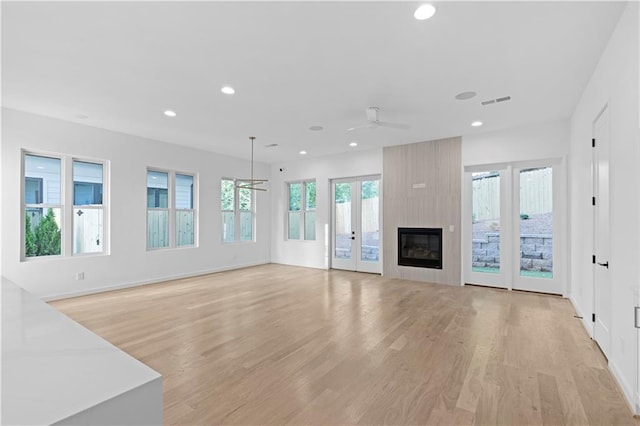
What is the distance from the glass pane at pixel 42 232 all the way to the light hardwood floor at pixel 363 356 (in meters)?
1.00

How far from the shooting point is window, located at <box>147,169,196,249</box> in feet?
21.4

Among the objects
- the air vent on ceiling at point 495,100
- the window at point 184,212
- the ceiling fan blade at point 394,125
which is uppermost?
the air vent on ceiling at point 495,100

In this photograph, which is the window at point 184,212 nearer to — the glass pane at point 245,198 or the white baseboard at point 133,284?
the white baseboard at point 133,284

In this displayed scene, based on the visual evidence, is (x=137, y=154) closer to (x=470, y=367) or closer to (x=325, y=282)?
(x=325, y=282)

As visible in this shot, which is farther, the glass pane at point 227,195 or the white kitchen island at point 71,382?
the glass pane at point 227,195

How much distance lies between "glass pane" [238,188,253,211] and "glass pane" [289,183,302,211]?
113cm

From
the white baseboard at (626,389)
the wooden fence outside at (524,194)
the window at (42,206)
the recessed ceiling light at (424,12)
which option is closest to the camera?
the white baseboard at (626,389)

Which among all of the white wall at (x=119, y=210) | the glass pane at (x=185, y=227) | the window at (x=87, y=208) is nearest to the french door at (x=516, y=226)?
the white wall at (x=119, y=210)

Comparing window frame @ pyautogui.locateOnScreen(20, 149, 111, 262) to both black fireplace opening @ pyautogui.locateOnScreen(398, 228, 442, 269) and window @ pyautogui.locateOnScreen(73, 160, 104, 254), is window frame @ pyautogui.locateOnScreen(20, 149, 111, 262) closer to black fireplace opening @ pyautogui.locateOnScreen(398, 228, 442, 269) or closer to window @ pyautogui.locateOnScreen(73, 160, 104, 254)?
window @ pyautogui.locateOnScreen(73, 160, 104, 254)

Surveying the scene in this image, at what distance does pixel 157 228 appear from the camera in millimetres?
6598

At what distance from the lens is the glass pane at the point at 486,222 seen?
588cm

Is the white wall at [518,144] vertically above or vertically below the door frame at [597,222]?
above

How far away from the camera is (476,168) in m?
6.10

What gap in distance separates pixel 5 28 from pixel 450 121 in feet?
18.1
